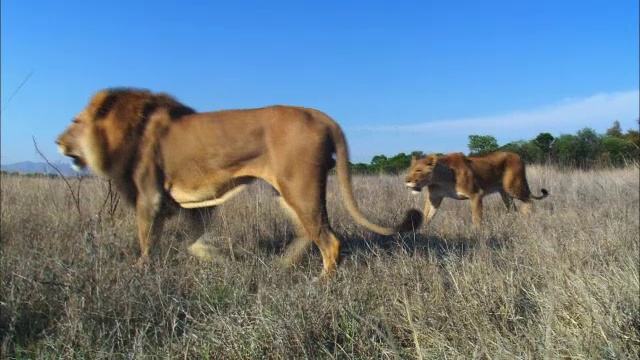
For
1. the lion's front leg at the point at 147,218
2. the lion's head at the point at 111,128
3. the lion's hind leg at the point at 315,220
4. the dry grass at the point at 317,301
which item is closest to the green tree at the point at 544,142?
the dry grass at the point at 317,301

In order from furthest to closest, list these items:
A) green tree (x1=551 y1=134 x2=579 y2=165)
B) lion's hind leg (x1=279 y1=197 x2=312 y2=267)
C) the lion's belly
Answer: green tree (x1=551 y1=134 x2=579 y2=165)
the lion's belly
lion's hind leg (x1=279 y1=197 x2=312 y2=267)

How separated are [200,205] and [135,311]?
1.82 metres

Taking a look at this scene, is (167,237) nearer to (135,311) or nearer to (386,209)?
(135,311)

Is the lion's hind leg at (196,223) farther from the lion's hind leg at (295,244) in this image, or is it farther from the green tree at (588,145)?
the green tree at (588,145)

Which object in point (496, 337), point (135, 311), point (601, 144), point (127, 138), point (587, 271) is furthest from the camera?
point (601, 144)

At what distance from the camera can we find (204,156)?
5473 millimetres

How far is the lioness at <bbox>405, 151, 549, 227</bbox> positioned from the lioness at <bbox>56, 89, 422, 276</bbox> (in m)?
Result: 4.44

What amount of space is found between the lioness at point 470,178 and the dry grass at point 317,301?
3.87m

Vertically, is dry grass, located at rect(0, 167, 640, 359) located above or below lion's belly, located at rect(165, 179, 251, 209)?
below

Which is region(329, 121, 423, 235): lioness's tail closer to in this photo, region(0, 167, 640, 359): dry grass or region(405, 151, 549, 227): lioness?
region(0, 167, 640, 359): dry grass

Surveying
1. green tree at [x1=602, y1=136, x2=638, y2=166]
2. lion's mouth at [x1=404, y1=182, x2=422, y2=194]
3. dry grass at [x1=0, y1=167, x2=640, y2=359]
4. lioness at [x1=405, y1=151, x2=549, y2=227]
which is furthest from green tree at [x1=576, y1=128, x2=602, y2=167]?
dry grass at [x1=0, y1=167, x2=640, y2=359]

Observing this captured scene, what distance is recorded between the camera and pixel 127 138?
221 inches

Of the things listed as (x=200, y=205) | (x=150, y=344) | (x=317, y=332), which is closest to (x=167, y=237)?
(x=200, y=205)

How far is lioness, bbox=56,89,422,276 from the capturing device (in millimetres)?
5133
